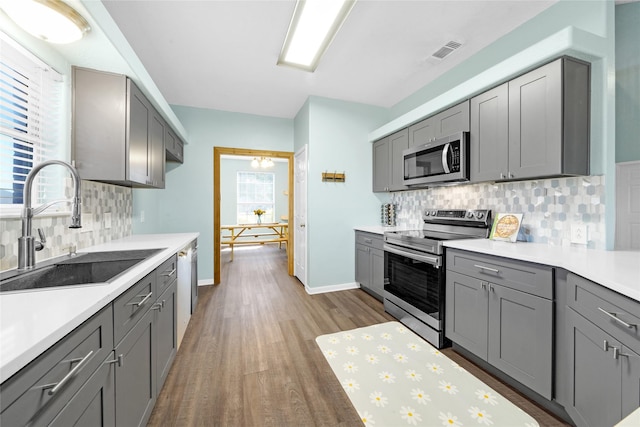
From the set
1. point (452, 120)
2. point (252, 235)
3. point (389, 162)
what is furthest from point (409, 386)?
point (252, 235)

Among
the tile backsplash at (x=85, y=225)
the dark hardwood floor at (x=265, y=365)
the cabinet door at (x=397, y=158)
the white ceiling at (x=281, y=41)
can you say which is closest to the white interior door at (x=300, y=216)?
the dark hardwood floor at (x=265, y=365)

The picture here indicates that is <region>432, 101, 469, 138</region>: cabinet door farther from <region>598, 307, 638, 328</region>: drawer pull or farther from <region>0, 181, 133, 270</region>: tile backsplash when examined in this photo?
<region>0, 181, 133, 270</region>: tile backsplash

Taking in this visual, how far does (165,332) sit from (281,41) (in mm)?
2540

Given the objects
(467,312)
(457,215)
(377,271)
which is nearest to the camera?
(467,312)

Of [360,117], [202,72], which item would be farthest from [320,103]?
[202,72]

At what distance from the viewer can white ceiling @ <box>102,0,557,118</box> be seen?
1.90 meters

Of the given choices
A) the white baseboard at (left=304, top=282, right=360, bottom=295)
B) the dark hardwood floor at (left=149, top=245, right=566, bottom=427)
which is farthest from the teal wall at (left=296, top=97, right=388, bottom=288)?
the dark hardwood floor at (left=149, top=245, right=566, bottom=427)

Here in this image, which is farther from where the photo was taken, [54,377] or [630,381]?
[630,381]

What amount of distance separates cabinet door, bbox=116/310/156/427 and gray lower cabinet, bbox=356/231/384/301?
231 cm

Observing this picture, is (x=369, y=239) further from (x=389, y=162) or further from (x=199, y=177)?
(x=199, y=177)

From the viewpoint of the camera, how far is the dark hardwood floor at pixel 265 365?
145 centimetres

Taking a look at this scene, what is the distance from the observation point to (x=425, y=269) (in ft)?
7.34

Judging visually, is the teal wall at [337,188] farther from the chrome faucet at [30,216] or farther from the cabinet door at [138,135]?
the chrome faucet at [30,216]

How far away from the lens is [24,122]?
1474mm
